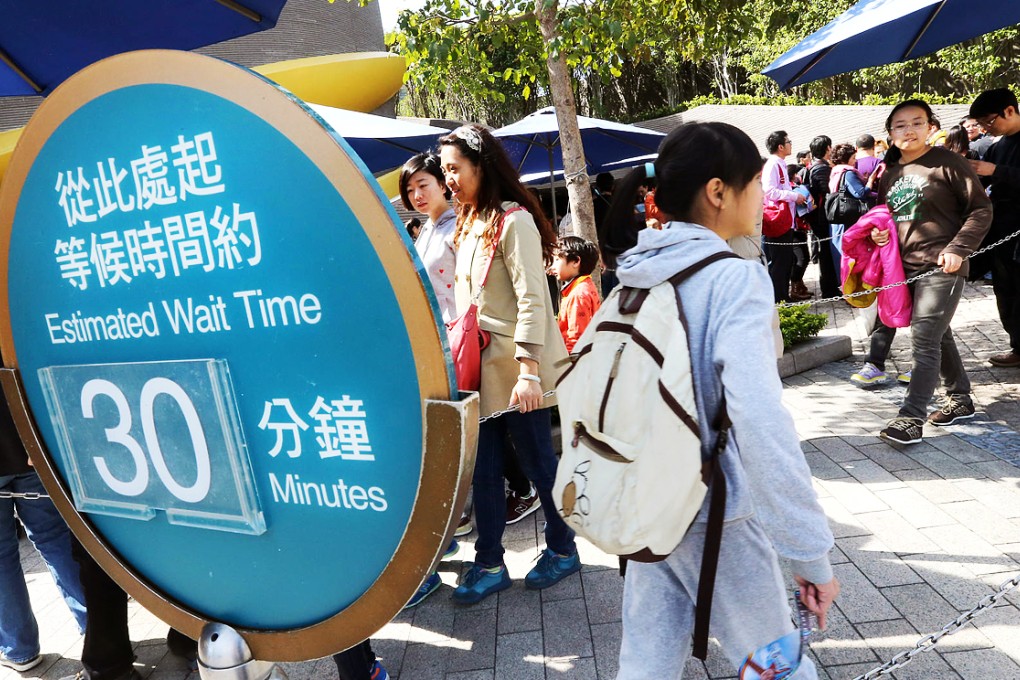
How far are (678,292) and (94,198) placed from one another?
43.4 inches

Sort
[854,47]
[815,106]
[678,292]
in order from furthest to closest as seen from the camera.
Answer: [815,106]
[854,47]
[678,292]

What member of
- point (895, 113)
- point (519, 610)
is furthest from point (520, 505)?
point (895, 113)

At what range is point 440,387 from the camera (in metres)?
0.83

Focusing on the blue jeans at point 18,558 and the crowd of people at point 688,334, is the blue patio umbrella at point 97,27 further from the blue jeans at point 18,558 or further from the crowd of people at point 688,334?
the blue jeans at point 18,558

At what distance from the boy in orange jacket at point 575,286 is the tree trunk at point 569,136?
1.30 metres

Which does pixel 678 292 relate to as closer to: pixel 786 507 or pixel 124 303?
pixel 786 507

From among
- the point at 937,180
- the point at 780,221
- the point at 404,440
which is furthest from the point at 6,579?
the point at 780,221

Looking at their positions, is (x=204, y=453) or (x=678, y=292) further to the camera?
(x=678, y=292)

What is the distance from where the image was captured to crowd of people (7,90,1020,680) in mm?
1530

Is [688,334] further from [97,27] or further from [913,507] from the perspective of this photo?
[913,507]

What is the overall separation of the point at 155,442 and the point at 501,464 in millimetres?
2184

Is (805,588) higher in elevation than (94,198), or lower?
lower

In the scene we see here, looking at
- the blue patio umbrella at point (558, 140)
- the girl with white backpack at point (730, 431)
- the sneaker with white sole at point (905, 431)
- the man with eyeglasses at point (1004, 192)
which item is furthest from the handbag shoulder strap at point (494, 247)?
the blue patio umbrella at point (558, 140)

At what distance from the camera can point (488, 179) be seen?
2938mm
